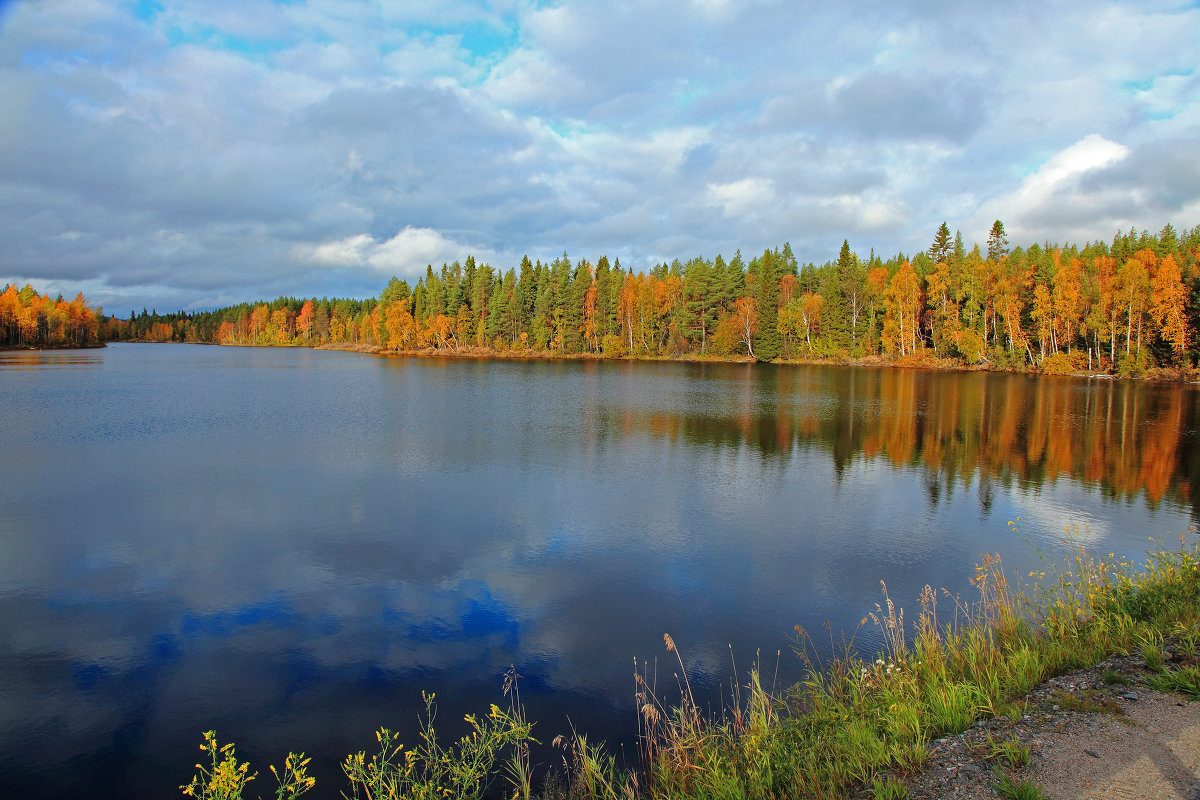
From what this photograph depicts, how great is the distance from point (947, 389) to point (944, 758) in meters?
49.4

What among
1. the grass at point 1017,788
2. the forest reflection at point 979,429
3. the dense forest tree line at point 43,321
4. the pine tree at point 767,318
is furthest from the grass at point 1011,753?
the dense forest tree line at point 43,321

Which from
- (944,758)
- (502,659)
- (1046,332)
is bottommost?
(502,659)

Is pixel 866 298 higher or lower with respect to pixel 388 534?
higher

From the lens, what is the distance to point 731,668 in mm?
8734

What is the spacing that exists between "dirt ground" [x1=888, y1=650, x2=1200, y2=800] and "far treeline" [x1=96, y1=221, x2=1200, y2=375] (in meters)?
67.2

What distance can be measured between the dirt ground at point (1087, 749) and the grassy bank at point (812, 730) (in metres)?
0.20

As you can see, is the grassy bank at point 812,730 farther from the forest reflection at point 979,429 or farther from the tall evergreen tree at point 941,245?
the tall evergreen tree at point 941,245

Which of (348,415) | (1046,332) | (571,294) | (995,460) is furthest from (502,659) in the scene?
(571,294)

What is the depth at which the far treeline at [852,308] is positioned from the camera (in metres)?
60.6

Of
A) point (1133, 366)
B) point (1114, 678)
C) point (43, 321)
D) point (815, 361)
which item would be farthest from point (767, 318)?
point (43, 321)

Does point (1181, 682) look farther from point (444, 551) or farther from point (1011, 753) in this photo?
point (444, 551)

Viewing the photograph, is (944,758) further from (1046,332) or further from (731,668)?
(1046,332)

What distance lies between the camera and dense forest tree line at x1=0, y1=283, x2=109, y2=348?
4097 inches

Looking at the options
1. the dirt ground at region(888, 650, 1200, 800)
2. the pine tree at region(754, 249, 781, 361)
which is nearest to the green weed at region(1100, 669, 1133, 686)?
the dirt ground at region(888, 650, 1200, 800)
